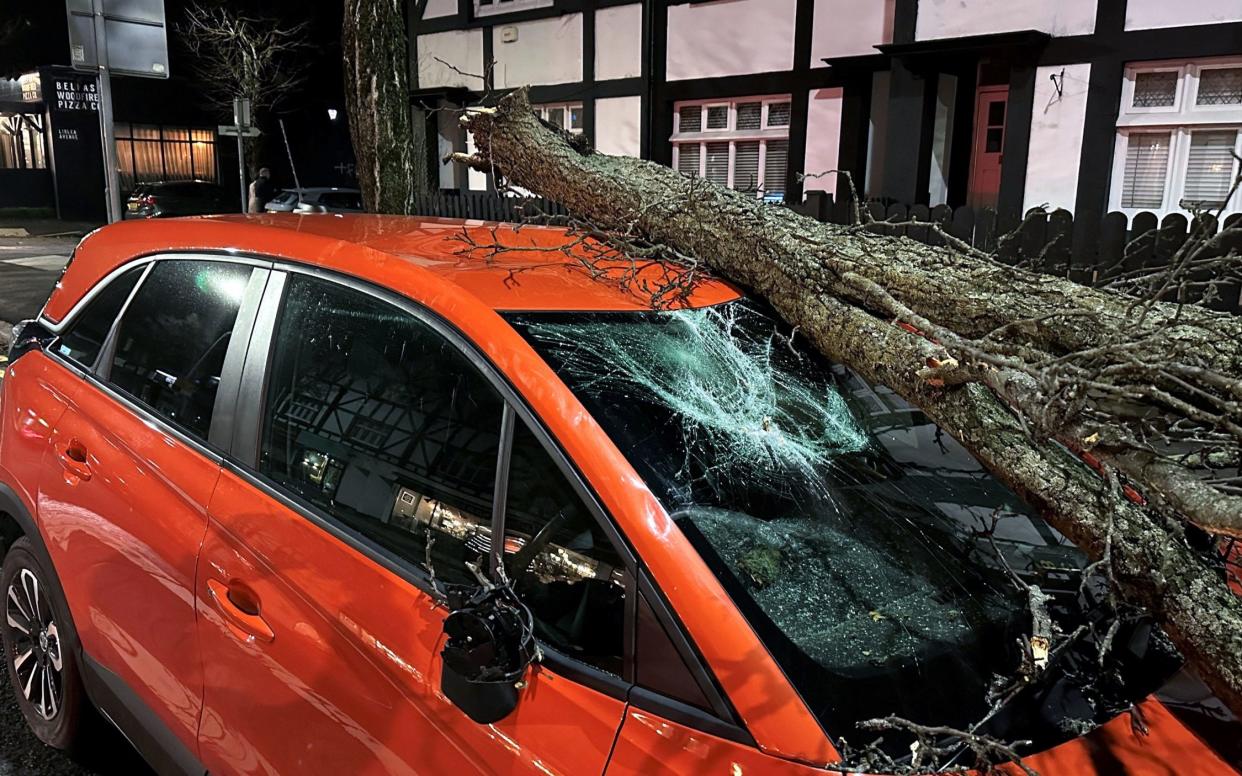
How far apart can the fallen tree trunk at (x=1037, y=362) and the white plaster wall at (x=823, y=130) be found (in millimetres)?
8783

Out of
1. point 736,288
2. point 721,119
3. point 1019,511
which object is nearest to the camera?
point 1019,511

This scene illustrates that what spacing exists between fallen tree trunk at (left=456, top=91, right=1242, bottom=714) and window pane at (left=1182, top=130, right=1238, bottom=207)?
807cm

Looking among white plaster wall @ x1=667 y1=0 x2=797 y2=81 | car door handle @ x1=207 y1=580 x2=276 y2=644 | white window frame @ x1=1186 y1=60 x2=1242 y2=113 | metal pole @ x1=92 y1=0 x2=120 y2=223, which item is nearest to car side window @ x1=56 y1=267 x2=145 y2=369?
car door handle @ x1=207 y1=580 x2=276 y2=644

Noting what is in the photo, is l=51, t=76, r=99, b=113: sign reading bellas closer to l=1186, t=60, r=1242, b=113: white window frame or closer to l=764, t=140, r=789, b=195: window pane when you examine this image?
l=764, t=140, r=789, b=195: window pane

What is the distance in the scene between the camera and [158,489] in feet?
7.86

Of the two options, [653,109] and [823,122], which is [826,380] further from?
[653,109]

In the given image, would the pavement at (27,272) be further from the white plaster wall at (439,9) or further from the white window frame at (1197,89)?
the white window frame at (1197,89)

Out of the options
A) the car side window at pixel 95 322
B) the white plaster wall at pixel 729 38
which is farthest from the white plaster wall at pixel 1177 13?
A: the car side window at pixel 95 322

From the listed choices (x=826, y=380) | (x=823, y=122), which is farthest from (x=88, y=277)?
(x=823, y=122)

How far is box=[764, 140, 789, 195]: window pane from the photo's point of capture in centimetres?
1217

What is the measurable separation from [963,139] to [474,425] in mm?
10436

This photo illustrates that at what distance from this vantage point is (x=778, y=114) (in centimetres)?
1220

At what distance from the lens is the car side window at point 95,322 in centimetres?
291

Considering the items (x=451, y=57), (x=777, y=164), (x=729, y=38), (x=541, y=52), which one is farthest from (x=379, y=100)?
(x=451, y=57)
